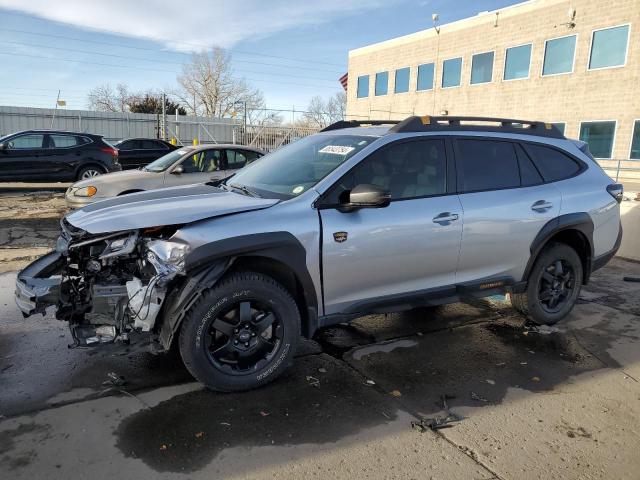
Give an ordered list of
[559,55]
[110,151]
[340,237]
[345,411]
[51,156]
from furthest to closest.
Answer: [559,55] < [110,151] < [51,156] < [340,237] < [345,411]

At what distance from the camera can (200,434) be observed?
2.91m

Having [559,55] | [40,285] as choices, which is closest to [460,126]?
[40,285]

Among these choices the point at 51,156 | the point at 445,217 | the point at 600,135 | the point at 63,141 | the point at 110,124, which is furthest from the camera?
the point at 110,124


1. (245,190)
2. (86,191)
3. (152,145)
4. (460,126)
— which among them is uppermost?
(460,126)

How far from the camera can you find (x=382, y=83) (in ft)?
115

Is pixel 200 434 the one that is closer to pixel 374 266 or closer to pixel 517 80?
pixel 374 266

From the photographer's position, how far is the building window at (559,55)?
23.6 meters

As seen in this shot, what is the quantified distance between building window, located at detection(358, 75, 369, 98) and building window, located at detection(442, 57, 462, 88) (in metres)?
7.31

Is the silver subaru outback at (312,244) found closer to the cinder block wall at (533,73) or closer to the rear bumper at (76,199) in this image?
the rear bumper at (76,199)

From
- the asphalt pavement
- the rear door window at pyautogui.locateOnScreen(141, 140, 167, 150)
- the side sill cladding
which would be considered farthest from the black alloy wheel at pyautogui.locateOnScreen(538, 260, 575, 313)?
the rear door window at pyautogui.locateOnScreen(141, 140, 167, 150)

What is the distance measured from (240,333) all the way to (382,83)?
33947 millimetres

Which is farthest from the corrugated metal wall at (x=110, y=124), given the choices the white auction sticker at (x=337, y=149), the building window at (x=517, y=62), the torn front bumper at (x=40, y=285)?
the torn front bumper at (x=40, y=285)

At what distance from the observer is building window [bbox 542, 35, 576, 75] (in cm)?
2362

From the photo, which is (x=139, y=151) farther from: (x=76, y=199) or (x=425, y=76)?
(x=425, y=76)
